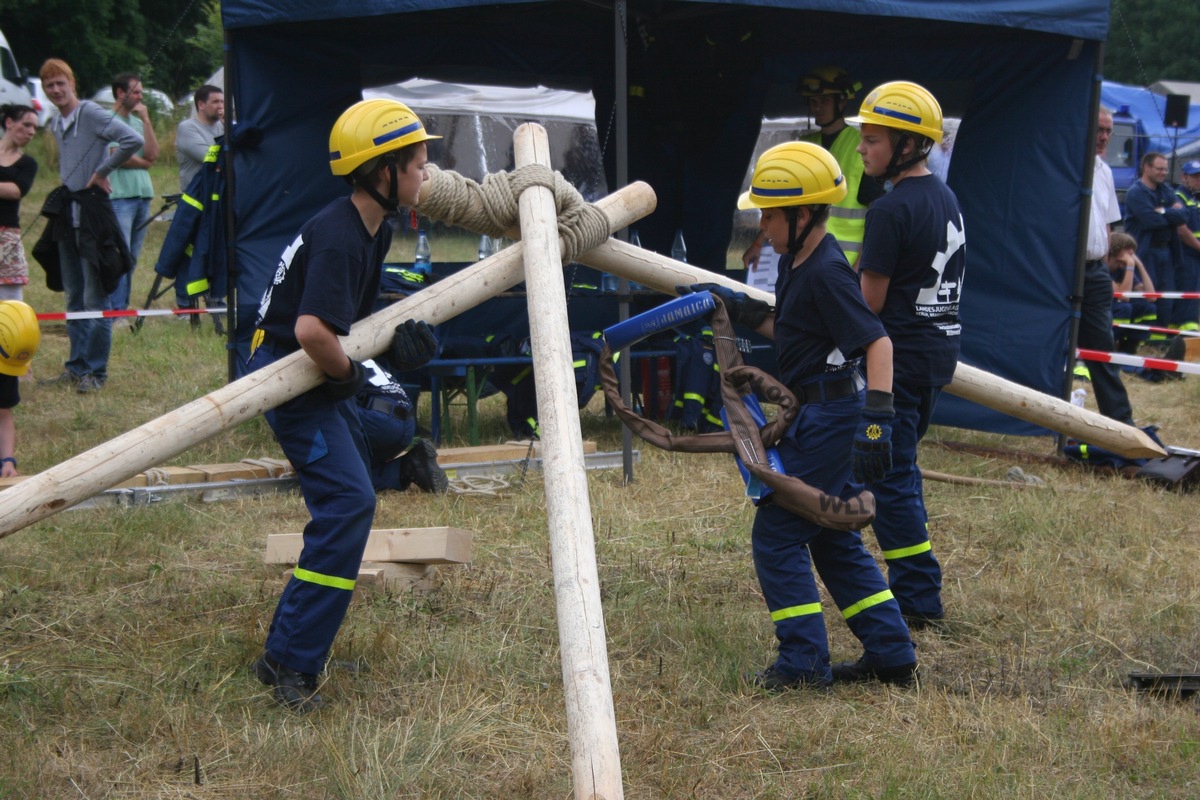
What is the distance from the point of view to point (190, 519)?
5961 millimetres

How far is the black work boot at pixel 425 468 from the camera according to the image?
6570 millimetres

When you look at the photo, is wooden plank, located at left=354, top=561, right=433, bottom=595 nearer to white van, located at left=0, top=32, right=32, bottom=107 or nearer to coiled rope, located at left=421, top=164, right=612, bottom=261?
coiled rope, located at left=421, top=164, right=612, bottom=261

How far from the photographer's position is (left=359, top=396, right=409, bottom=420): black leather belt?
639 cm

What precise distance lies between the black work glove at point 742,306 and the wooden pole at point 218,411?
27.6 inches

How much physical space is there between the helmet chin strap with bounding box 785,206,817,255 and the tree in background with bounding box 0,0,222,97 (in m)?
27.5

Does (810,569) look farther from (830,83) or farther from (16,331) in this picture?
(830,83)

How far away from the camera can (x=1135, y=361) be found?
25.6ft

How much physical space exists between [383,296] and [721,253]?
9.74 feet

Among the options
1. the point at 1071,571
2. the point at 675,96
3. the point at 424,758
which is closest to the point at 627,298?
the point at 675,96

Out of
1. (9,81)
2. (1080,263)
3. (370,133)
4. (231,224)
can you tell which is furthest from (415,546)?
(9,81)

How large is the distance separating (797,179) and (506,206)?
3.58ft

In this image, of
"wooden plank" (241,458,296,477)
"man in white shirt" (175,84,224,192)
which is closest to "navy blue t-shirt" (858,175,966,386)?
"wooden plank" (241,458,296,477)

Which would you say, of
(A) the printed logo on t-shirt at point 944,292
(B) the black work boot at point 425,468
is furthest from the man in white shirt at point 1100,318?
(B) the black work boot at point 425,468

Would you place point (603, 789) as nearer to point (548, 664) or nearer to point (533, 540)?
point (548, 664)
